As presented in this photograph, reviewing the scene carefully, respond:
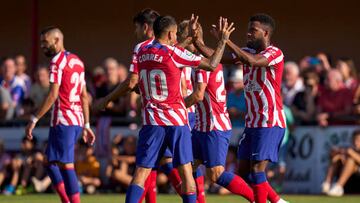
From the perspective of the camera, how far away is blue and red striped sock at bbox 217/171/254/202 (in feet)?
45.6

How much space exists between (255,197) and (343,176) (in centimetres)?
565

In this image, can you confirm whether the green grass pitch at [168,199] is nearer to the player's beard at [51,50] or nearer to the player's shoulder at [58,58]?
the player's beard at [51,50]

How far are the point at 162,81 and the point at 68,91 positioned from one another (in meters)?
2.63

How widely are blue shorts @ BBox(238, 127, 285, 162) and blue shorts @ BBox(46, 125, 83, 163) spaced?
2276 millimetres

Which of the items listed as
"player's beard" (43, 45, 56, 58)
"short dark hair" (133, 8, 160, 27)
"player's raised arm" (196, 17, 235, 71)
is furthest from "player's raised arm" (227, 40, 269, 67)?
"player's beard" (43, 45, 56, 58)

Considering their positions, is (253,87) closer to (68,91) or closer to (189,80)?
(189,80)

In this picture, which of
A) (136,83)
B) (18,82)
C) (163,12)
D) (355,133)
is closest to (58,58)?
(136,83)

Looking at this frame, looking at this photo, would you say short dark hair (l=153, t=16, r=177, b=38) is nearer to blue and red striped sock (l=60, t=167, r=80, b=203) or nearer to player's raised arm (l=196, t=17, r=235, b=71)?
player's raised arm (l=196, t=17, r=235, b=71)

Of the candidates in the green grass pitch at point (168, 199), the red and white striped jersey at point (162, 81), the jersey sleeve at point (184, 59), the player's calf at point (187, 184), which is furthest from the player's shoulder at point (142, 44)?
the green grass pitch at point (168, 199)

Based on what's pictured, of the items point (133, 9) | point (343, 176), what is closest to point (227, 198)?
point (343, 176)

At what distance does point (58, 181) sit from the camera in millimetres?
14859

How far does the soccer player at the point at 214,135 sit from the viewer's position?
14.0 m

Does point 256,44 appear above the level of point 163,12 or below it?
below

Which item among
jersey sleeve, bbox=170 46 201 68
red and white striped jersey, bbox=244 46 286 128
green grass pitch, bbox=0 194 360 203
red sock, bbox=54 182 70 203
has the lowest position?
green grass pitch, bbox=0 194 360 203
